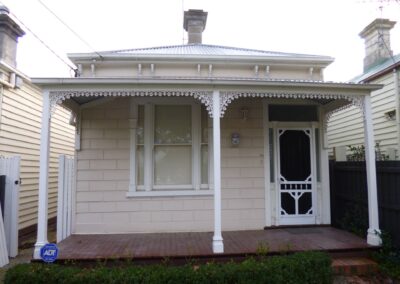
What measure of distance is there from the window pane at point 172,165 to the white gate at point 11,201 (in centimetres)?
258

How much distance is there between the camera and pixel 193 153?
656cm

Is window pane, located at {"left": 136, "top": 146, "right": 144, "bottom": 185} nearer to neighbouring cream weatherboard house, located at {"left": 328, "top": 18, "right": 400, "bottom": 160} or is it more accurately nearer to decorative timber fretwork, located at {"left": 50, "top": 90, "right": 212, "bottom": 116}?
decorative timber fretwork, located at {"left": 50, "top": 90, "right": 212, "bottom": 116}

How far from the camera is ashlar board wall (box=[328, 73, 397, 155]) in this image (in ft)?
25.0

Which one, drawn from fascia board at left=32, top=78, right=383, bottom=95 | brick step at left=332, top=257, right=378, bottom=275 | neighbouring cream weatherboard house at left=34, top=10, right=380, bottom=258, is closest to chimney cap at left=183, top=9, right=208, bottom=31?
neighbouring cream weatherboard house at left=34, top=10, right=380, bottom=258

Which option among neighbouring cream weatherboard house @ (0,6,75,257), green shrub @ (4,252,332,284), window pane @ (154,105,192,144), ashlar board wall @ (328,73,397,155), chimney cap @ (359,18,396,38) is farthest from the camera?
chimney cap @ (359,18,396,38)

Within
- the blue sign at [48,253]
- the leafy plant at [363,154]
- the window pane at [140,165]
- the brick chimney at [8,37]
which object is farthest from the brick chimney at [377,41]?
the blue sign at [48,253]

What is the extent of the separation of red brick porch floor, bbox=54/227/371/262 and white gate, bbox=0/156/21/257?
1058 millimetres

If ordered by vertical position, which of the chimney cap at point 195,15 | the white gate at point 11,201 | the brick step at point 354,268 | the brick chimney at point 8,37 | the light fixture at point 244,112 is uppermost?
the chimney cap at point 195,15

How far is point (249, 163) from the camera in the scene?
6.65 meters

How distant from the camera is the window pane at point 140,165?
650 cm

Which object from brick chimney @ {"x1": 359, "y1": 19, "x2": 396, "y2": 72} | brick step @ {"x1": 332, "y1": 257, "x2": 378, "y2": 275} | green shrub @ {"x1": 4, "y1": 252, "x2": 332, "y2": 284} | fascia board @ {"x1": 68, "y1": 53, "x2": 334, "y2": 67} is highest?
brick chimney @ {"x1": 359, "y1": 19, "x2": 396, "y2": 72}

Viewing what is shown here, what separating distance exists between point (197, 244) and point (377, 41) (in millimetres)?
7949

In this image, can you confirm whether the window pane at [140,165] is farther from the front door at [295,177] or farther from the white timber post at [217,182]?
the front door at [295,177]

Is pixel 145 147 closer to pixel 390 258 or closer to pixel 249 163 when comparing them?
pixel 249 163
